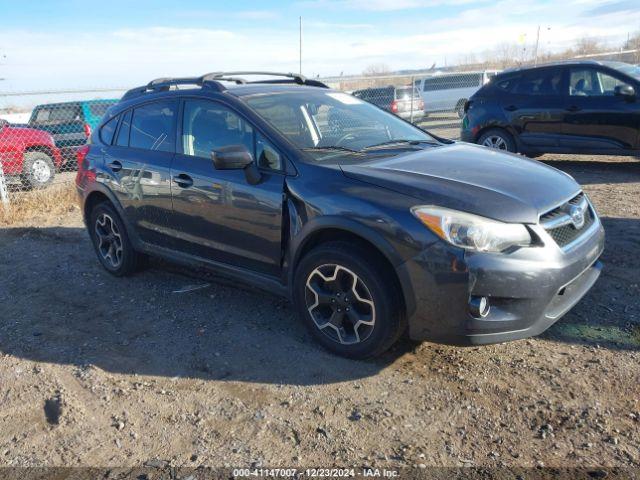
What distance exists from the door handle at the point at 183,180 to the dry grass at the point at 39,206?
4.65m

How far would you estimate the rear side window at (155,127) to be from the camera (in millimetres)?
4535

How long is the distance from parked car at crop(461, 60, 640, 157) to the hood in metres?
5.18

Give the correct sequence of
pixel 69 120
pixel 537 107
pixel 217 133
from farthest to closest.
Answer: pixel 69 120, pixel 537 107, pixel 217 133

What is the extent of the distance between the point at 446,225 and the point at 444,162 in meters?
0.84

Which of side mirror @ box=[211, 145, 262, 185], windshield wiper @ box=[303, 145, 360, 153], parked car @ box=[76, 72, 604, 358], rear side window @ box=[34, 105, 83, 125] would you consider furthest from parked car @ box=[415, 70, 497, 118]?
side mirror @ box=[211, 145, 262, 185]

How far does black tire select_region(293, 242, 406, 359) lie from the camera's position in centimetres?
320

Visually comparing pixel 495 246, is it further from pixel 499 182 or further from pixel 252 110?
pixel 252 110

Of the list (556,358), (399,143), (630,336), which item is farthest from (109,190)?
(630,336)

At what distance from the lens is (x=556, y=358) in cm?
339

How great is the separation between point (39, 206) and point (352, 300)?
7145mm

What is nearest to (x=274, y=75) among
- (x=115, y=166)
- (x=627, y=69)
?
(x=115, y=166)

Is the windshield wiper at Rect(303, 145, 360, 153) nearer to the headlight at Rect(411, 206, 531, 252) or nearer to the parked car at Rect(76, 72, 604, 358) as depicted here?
the parked car at Rect(76, 72, 604, 358)

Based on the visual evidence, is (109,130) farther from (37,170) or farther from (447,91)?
(447,91)

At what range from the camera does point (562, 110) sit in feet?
28.2
